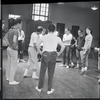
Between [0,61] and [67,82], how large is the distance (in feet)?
5.64

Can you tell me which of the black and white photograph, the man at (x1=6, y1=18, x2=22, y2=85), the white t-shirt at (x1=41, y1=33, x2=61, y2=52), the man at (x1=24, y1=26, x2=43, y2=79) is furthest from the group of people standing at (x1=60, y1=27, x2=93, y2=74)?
the man at (x1=6, y1=18, x2=22, y2=85)

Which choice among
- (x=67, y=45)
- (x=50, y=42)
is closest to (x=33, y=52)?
(x=50, y=42)

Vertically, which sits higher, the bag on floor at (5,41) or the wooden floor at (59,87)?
the bag on floor at (5,41)

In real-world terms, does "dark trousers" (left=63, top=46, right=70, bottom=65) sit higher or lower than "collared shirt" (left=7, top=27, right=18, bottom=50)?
lower

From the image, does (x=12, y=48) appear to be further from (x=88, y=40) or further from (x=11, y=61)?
(x=88, y=40)

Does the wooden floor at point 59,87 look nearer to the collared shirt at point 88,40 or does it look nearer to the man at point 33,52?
the man at point 33,52

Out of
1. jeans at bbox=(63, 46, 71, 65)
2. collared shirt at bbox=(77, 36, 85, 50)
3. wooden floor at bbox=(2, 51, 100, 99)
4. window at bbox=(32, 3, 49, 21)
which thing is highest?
window at bbox=(32, 3, 49, 21)

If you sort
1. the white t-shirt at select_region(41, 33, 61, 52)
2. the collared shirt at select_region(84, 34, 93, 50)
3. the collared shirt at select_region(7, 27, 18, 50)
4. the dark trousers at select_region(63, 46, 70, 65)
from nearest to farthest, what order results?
the white t-shirt at select_region(41, 33, 61, 52)
the collared shirt at select_region(7, 27, 18, 50)
the collared shirt at select_region(84, 34, 93, 50)
the dark trousers at select_region(63, 46, 70, 65)

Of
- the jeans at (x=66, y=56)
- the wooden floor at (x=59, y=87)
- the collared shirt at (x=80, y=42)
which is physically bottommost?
the wooden floor at (x=59, y=87)

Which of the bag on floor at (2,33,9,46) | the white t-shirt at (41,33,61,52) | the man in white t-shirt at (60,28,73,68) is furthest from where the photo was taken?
the man in white t-shirt at (60,28,73,68)

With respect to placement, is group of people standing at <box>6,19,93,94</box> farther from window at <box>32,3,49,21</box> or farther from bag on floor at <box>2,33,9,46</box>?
window at <box>32,3,49,21</box>

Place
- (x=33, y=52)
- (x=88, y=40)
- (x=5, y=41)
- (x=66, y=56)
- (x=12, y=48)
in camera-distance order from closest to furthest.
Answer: (x=5, y=41) < (x=12, y=48) < (x=33, y=52) < (x=88, y=40) < (x=66, y=56)

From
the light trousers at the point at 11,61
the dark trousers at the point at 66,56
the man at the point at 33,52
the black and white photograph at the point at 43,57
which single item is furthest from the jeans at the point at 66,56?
the light trousers at the point at 11,61

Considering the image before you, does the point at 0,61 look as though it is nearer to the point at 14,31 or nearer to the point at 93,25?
the point at 14,31
